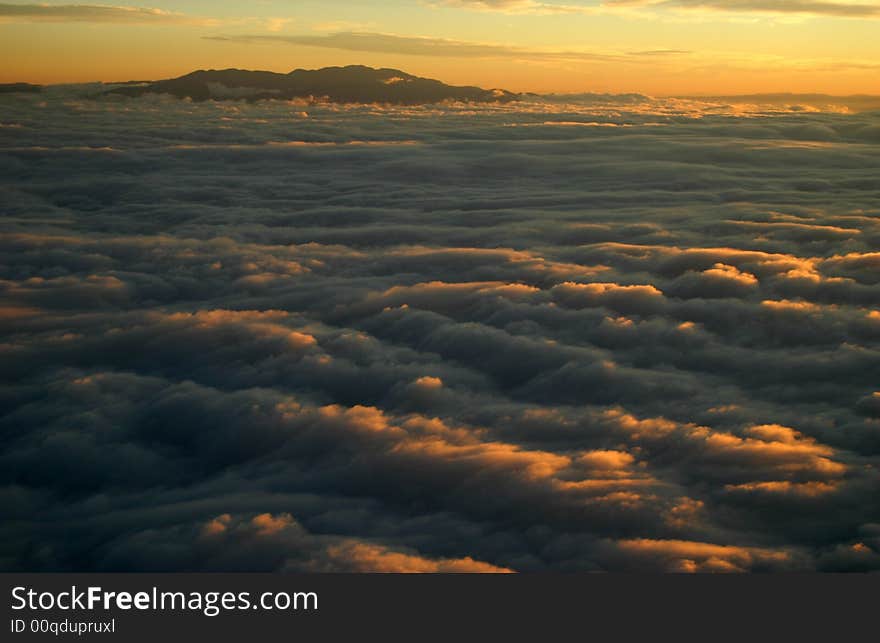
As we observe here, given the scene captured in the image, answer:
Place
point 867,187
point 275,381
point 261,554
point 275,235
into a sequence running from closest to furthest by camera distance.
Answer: point 261,554 < point 275,381 < point 275,235 < point 867,187


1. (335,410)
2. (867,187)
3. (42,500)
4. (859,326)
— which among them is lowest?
(42,500)

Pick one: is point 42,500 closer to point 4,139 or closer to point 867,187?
point 867,187

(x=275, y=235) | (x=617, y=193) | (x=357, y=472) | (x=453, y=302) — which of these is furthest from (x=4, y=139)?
(x=357, y=472)

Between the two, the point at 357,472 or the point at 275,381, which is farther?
the point at 275,381

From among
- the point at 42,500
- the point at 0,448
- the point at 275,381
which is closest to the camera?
the point at 42,500

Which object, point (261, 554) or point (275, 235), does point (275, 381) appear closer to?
point (261, 554)

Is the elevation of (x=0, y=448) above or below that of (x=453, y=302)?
below
